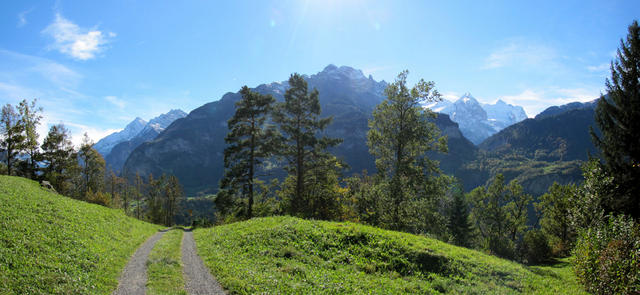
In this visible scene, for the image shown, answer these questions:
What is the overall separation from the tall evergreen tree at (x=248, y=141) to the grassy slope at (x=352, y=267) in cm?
1582

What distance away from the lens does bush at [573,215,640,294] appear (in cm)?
1097

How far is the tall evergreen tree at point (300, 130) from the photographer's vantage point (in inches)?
1369

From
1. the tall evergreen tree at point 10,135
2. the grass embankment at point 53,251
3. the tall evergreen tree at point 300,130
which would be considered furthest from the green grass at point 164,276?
the tall evergreen tree at point 10,135

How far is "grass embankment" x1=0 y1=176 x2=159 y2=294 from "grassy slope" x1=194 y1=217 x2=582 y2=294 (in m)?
4.88

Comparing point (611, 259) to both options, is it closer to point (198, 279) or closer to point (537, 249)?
point (198, 279)

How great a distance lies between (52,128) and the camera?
53406 millimetres

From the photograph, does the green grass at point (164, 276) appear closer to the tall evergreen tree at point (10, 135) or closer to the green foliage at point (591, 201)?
the green foliage at point (591, 201)

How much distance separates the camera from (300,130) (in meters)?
35.1

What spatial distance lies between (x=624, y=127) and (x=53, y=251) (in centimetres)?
4158

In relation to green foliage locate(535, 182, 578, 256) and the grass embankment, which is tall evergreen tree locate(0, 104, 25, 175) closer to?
the grass embankment

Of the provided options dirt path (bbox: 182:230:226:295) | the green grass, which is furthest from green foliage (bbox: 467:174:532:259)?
the green grass

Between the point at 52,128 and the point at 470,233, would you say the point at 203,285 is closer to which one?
the point at 52,128

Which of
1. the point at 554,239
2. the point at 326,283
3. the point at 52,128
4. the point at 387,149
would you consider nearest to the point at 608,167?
the point at 387,149

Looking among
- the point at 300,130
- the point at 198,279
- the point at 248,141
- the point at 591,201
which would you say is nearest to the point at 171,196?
the point at 248,141
